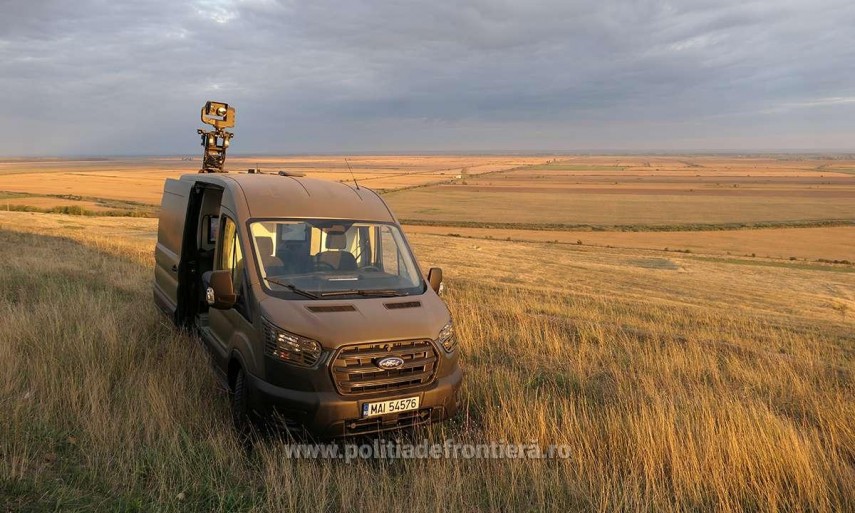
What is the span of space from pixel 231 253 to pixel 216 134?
5922 millimetres

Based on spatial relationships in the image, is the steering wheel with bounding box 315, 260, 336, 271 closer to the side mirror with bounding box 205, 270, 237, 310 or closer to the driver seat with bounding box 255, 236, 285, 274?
the driver seat with bounding box 255, 236, 285, 274

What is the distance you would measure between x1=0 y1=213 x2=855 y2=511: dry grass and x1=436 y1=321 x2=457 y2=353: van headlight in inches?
28.4

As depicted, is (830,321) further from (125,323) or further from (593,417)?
(125,323)

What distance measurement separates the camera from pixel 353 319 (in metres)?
4.41

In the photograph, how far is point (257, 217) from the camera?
533 cm

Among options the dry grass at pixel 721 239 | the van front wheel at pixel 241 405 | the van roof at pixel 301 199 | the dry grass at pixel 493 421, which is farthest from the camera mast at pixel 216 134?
the dry grass at pixel 721 239

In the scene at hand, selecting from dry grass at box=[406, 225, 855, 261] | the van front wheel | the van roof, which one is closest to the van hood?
the van front wheel

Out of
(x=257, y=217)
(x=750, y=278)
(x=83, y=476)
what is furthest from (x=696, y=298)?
(x=83, y=476)

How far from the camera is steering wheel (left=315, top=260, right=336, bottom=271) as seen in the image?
5308 mm

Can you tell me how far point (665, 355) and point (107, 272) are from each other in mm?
10447

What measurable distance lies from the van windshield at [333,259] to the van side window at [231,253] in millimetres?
324

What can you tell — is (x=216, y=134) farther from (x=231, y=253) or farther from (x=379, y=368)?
(x=379, y=368)

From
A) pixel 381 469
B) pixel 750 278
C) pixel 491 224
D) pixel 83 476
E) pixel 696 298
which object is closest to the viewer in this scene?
pixel 83 476

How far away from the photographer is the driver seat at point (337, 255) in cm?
542
